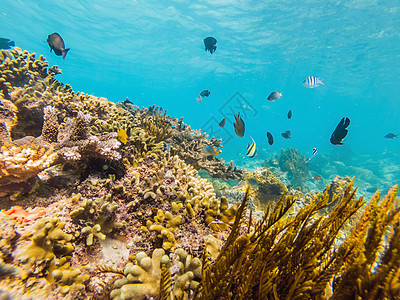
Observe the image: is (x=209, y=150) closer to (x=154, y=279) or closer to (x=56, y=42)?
(x=154, y=279)

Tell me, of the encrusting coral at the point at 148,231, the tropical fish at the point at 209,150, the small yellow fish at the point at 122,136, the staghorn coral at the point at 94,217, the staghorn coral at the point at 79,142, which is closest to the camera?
the encrusting coral at the point at 148,231

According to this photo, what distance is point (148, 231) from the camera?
2.39 metres

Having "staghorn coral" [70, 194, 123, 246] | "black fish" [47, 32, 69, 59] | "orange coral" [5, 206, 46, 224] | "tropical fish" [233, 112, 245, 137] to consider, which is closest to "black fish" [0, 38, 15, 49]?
"black fish" [47, 32, 69, 59]

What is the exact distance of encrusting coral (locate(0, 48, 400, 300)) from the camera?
1.12 meters

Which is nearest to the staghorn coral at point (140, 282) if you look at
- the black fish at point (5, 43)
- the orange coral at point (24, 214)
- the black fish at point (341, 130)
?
the orange coral at point (24, 214)

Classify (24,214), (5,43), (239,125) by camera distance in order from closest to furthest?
(24,214) → (239,125) → (5,43)

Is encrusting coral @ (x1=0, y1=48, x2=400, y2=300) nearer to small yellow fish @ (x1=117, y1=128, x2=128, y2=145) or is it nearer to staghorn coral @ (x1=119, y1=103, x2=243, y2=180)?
small yellow fish @ (x1=117, y1=128, x2=128, y2=145)

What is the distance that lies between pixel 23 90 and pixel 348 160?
1574 inches

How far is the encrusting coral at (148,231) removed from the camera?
1124mm

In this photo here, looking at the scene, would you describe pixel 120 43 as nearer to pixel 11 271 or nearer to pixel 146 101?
pixel 11 271

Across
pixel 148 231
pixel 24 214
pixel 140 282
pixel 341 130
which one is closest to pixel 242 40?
pixel 341 130

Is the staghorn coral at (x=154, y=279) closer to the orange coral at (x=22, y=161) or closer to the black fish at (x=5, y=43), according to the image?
the orange coral at (x=22, y=161)

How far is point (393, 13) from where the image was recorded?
20.1 metres

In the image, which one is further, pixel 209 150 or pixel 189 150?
pixel 209 150
